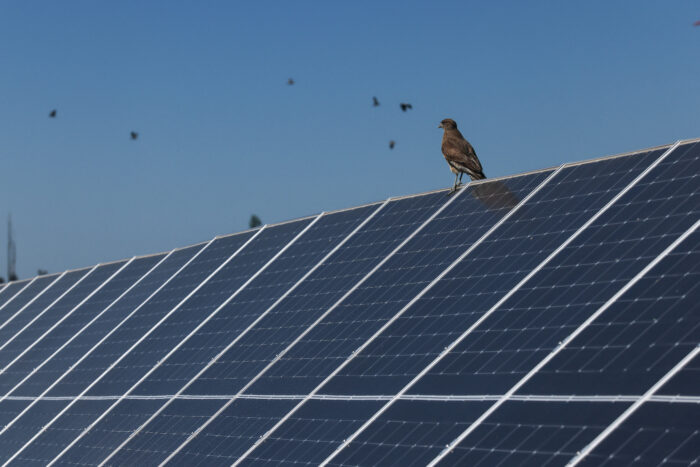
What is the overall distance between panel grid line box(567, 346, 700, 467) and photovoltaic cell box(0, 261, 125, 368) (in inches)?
735

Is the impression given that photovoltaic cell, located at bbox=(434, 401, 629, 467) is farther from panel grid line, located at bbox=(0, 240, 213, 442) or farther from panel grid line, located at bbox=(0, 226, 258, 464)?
panel grid line, located at bbox=(0, 240, 213, 442)

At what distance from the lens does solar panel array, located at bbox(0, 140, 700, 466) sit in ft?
40.3

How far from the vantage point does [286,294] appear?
20219mm

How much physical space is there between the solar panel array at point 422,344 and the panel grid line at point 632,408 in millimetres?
25

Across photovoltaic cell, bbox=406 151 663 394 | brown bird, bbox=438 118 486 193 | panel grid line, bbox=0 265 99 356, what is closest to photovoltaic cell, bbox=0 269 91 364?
panel grid line, bbox=0 265 99 356

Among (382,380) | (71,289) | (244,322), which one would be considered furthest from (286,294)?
(71,289)

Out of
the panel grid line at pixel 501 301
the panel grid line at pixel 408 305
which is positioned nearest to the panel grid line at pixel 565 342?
the panel grid line at pixel 501 301

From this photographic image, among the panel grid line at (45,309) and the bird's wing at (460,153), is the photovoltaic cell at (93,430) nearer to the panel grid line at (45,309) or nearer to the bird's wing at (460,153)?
the bird's wing at (460,153)

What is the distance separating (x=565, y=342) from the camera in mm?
13492

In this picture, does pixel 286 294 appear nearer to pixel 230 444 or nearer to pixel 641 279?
pixel 230 444

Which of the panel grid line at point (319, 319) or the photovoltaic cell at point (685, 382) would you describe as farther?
the panel grid line at point (319, 319)

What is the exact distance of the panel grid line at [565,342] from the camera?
42.3ft

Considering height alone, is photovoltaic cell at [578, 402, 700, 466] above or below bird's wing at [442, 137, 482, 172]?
below

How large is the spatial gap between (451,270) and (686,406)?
6.61 metres
